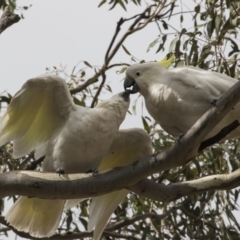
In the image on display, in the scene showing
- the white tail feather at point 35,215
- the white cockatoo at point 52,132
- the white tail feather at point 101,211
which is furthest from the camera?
the white tail feather at point 101,211

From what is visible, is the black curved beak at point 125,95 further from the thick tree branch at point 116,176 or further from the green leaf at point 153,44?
the green leaf at point 153,44

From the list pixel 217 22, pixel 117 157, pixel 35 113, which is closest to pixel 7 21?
pixel 35 113

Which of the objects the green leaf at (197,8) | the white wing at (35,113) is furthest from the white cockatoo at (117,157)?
the green leaf at (197,8)

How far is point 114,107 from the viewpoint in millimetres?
3090

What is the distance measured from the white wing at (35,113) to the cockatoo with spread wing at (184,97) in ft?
1.26

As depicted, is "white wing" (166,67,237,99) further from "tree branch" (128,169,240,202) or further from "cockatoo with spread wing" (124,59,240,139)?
"tree branch" (128,169,240,202)

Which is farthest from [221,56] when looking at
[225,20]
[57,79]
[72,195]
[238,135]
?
[72,195]

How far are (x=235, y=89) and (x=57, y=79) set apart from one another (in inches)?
32.6

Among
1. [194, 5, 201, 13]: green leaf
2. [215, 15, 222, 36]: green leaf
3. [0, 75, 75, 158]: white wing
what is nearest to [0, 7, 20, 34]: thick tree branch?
[0, 75, 75, 158]: white wing

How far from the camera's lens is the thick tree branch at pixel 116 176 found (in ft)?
8.33

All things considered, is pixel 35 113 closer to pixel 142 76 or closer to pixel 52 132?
pixel 52 132

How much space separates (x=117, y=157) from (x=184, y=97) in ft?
1.82

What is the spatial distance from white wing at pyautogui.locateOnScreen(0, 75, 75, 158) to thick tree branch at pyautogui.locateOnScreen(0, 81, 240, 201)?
15.7 inches

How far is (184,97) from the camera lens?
291cm
